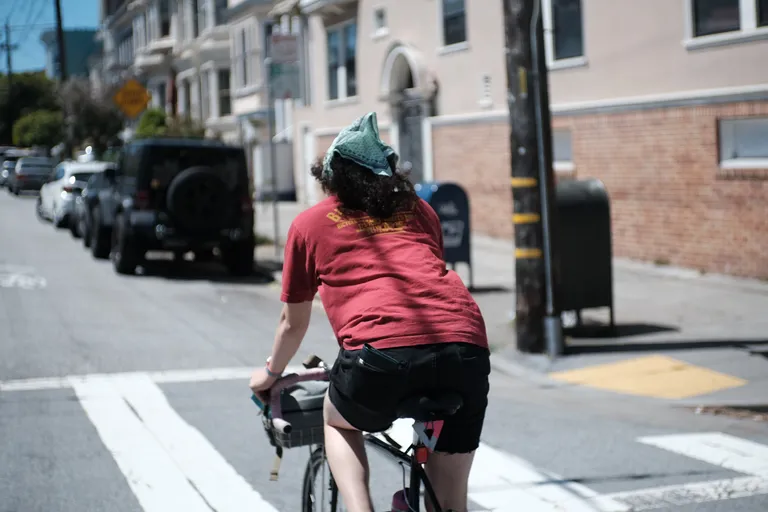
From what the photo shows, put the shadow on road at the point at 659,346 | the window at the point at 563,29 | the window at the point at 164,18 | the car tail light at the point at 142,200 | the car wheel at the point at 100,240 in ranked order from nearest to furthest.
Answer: the shadow on road at the point at 659,346 → the car tail light at the point at 142,200 → the window at the point at 563,29 → the car wheel at the point at 100,240 → the window at the point at 164,18

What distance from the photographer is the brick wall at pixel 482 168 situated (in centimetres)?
1964

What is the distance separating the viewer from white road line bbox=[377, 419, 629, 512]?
18.7 feet

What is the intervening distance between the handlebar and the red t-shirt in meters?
0.34

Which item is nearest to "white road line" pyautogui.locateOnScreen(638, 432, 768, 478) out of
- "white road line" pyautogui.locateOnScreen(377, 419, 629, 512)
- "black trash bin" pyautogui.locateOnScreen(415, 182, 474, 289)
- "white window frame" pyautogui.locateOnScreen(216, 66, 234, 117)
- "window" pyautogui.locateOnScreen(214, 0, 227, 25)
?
"white road line" pyautogui.locateOnScreen(377, 419, 629, 512)

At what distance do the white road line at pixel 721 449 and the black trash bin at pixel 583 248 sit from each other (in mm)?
3504

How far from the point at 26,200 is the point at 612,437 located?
118ft

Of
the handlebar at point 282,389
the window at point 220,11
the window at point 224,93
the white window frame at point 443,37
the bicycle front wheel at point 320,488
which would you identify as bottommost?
the bicycle front wheel at point 320,488

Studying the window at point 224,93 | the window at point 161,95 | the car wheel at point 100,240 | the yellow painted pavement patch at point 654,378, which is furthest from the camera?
the window at point 161,95

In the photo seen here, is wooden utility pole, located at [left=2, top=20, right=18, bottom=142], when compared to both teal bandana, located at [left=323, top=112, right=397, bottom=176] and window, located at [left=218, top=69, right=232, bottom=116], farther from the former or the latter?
teal bandana, located at [left=323, top=112, right=397, bottom=176]

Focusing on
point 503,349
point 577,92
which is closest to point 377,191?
point 503,349

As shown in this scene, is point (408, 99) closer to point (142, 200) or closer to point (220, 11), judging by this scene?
point (142, 200)

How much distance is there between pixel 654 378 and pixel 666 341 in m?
1.35

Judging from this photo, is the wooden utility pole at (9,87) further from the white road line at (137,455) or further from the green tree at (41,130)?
the white road line at (137,455)

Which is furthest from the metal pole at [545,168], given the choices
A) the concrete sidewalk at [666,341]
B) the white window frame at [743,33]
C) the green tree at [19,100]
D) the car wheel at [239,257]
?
the green tree at [19,100]
